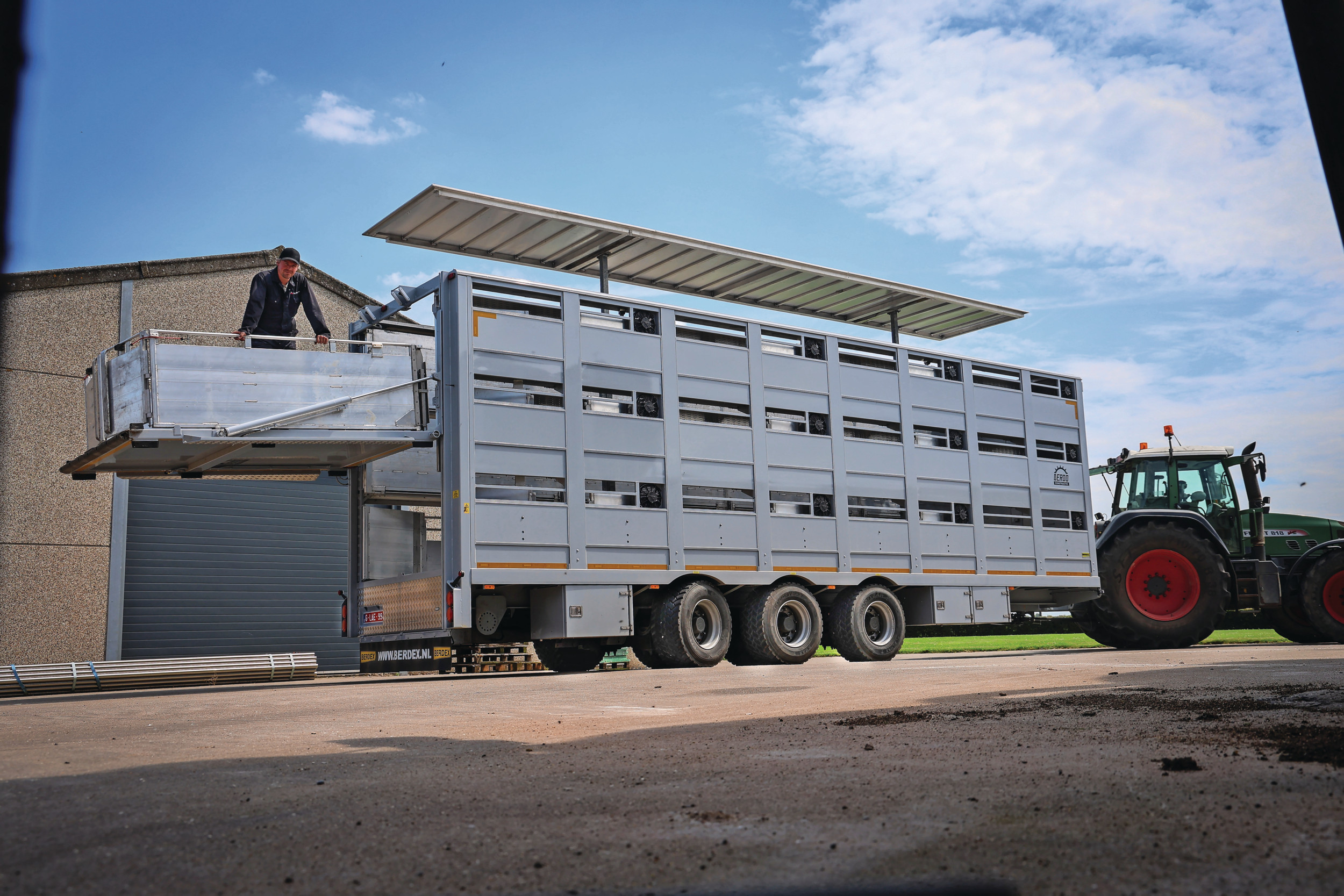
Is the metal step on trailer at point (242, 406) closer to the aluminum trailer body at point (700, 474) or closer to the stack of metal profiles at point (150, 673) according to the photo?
the aluminum trailer body at point (700, 474)

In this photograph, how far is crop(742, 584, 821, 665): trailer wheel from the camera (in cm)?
1205

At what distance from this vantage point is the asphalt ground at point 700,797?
2604 mm

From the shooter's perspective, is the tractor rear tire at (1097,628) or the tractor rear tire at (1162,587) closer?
the tractor rear tire at (1162,587)

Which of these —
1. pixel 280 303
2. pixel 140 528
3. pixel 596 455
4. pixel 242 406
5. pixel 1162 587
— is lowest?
pixel 1162 587

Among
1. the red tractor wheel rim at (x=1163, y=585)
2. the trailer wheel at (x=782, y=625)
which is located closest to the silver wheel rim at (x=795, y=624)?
the trailer wheel at (x=782, y=625)

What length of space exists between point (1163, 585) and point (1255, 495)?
2114mm

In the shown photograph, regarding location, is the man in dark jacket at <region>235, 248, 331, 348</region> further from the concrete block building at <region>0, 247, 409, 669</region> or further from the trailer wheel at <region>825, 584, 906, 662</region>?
the trailer wheel at <region>825, 584, 906, 662</region>

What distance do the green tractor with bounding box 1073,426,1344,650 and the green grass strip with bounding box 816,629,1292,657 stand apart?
185 cm

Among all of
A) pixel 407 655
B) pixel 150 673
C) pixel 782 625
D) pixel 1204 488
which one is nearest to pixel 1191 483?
pixel 1204 488

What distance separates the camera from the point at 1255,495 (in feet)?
50.3

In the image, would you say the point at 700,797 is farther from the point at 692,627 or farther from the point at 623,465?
the point at 692,627

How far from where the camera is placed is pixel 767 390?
41.3 feet

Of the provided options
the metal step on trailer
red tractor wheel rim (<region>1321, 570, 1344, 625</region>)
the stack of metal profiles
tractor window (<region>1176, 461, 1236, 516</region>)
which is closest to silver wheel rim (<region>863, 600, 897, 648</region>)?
Result: tractor window (<region>1176, 461, 1236, 516</region>)

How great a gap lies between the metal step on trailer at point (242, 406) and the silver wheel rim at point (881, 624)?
6.24 meters
